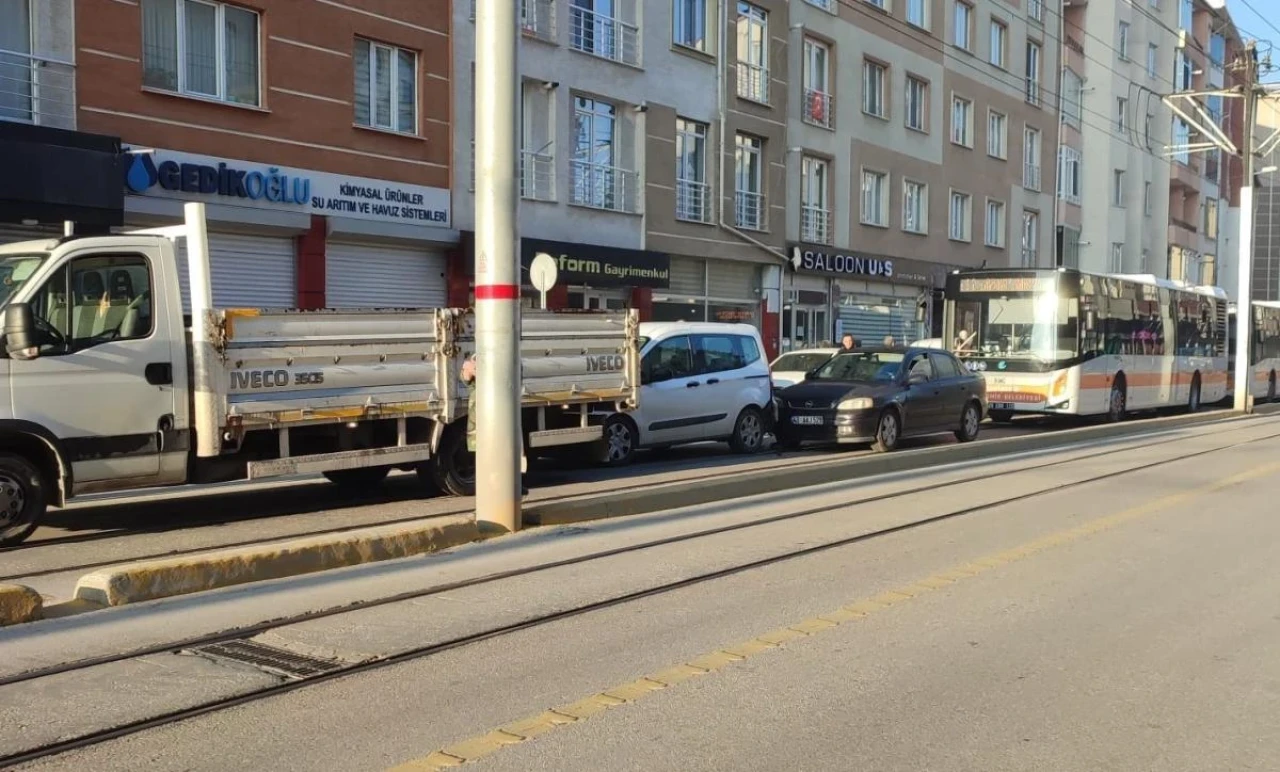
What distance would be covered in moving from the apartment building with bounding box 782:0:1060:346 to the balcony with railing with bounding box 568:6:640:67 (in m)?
6.26

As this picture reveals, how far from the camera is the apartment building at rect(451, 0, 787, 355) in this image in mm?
22672

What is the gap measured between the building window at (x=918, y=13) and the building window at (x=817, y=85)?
474 centimetres

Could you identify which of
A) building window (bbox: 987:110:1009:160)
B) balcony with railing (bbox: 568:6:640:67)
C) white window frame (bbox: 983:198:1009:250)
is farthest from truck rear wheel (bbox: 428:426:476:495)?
building window (bbox: 987:110:1009:160)

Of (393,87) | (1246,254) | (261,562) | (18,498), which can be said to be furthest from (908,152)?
(261,562)

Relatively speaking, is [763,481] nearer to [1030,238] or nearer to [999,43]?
[999,43]

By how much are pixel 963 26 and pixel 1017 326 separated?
62.0 feet

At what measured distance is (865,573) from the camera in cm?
793

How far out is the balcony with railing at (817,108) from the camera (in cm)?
3039

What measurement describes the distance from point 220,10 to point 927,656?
52.2ft

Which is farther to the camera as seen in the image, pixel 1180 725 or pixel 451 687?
pixel 451 687

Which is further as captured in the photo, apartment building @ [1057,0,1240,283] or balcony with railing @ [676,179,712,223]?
apartment building @ [1057,0,1240,283]

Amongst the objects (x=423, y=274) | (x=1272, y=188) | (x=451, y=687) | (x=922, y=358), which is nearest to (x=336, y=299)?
(x=423, y=274)

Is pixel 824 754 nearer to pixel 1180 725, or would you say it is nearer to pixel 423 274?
pixel 1180 725

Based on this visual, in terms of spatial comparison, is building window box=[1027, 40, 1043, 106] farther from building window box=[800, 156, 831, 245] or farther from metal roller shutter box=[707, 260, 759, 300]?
metal roller shutter box=[707, 260, 759, 300]
